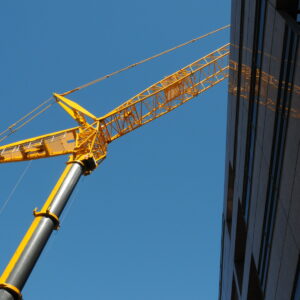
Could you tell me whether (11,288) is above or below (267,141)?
below

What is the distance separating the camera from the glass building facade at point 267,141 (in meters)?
11.6

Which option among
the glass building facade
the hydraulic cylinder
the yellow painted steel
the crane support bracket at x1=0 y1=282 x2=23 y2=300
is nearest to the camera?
the glass building facade

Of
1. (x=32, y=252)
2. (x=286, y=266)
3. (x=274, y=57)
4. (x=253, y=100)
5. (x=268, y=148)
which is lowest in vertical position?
(x=32, y=252)

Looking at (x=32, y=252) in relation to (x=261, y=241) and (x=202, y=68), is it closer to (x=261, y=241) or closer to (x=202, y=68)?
(x=261, y=241)

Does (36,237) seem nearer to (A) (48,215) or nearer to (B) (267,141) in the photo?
(A) (48,215)

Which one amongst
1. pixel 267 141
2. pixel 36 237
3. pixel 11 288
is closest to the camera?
pixel 267 141

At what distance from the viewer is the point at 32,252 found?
16.6m

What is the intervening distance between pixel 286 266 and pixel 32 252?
431 inches

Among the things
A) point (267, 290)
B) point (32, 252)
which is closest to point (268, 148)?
point (267, 290)

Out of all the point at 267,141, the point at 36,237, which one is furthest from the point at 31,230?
the point at 267,141

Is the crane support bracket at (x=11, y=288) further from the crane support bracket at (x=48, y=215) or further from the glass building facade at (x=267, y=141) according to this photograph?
the glass building facade at (x=267, y=141)

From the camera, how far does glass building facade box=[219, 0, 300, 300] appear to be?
11617 mm

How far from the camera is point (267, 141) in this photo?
1448 centimetres

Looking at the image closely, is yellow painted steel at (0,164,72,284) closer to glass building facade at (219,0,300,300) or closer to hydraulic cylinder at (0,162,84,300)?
hydraulic cylinder at (0,162,84,300)
